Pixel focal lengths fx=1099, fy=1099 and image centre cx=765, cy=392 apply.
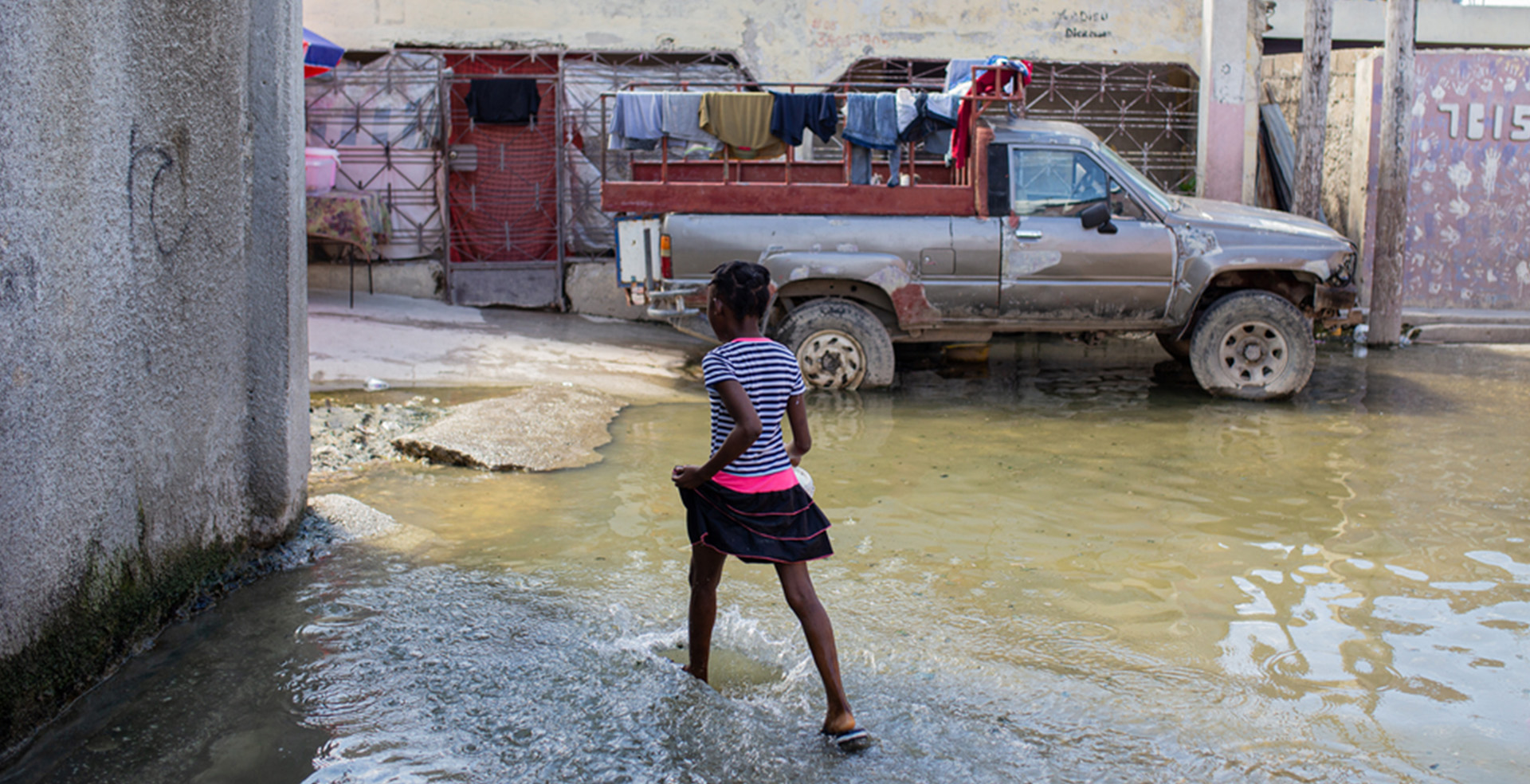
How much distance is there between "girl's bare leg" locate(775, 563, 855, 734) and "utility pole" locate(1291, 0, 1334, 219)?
997 centimetres

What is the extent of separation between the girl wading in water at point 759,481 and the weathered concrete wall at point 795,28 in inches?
377

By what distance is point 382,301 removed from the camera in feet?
38.7

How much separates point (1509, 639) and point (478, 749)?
130 inches

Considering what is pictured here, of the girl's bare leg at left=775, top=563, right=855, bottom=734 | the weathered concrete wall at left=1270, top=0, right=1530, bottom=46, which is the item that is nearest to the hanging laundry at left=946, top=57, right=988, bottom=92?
the girl's bare leg at left=775, top=563, right=855, bottom=734

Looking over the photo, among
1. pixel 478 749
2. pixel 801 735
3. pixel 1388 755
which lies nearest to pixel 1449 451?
pixel 1388 755

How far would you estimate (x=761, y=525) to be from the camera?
2.98 metres

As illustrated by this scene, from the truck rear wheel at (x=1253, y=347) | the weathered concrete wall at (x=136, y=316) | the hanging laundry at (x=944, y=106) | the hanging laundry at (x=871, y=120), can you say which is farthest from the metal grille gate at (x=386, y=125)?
the truck rear wheel at (x=1253, y=347)

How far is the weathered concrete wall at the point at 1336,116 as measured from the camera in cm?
1244

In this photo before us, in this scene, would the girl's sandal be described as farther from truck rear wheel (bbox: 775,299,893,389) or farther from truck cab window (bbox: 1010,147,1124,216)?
truck cab window (bbox: 1010,147,1124,216)

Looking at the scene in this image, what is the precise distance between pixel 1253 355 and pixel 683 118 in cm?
467

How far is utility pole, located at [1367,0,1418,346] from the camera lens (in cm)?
1105

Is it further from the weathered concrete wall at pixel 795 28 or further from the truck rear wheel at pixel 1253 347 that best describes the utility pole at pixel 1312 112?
the truck rear wheel at pixel 1253 347

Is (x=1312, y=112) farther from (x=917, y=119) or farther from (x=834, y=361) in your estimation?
(x=834, y=361)

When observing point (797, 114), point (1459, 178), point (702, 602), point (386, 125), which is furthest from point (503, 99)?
point (1459, 178)
